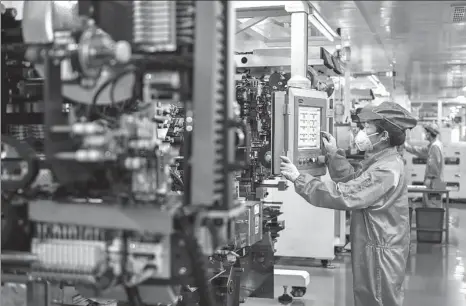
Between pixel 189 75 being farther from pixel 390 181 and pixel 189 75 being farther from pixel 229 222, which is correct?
pixel 390 181

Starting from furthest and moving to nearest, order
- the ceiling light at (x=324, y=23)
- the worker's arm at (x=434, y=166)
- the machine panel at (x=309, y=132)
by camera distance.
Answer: the worker's arm at (x=434, y=166) < the ceiling light at (x=324, y=23) < the machine panel at (x=309, y=132)

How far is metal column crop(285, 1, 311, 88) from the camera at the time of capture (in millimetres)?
3729

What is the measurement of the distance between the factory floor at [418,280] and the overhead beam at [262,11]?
103 inches

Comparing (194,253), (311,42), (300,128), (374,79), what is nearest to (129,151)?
(194,253)

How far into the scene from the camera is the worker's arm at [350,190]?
129 inches

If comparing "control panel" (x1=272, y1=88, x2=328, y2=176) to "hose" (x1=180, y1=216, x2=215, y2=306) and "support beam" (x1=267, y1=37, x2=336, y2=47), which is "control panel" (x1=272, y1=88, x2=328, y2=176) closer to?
"hose" (x1=180, y1=216, x2=215, y2=306)

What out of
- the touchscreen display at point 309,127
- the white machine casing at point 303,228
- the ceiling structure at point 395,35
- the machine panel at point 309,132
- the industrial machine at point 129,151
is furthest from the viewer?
the white machine casing at point 303,228

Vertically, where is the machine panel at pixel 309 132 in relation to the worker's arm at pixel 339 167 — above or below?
above

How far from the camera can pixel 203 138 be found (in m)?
1.80

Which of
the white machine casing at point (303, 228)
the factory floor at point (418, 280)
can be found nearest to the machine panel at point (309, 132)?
the factory floor at point (418, 280)

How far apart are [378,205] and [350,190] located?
0.74 ft

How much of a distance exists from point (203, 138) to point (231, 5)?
1.48 ft

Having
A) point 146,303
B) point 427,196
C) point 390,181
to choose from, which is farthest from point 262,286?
point 427,196

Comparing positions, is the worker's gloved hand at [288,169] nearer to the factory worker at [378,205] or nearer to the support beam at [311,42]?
the factory worker at [378,205]
